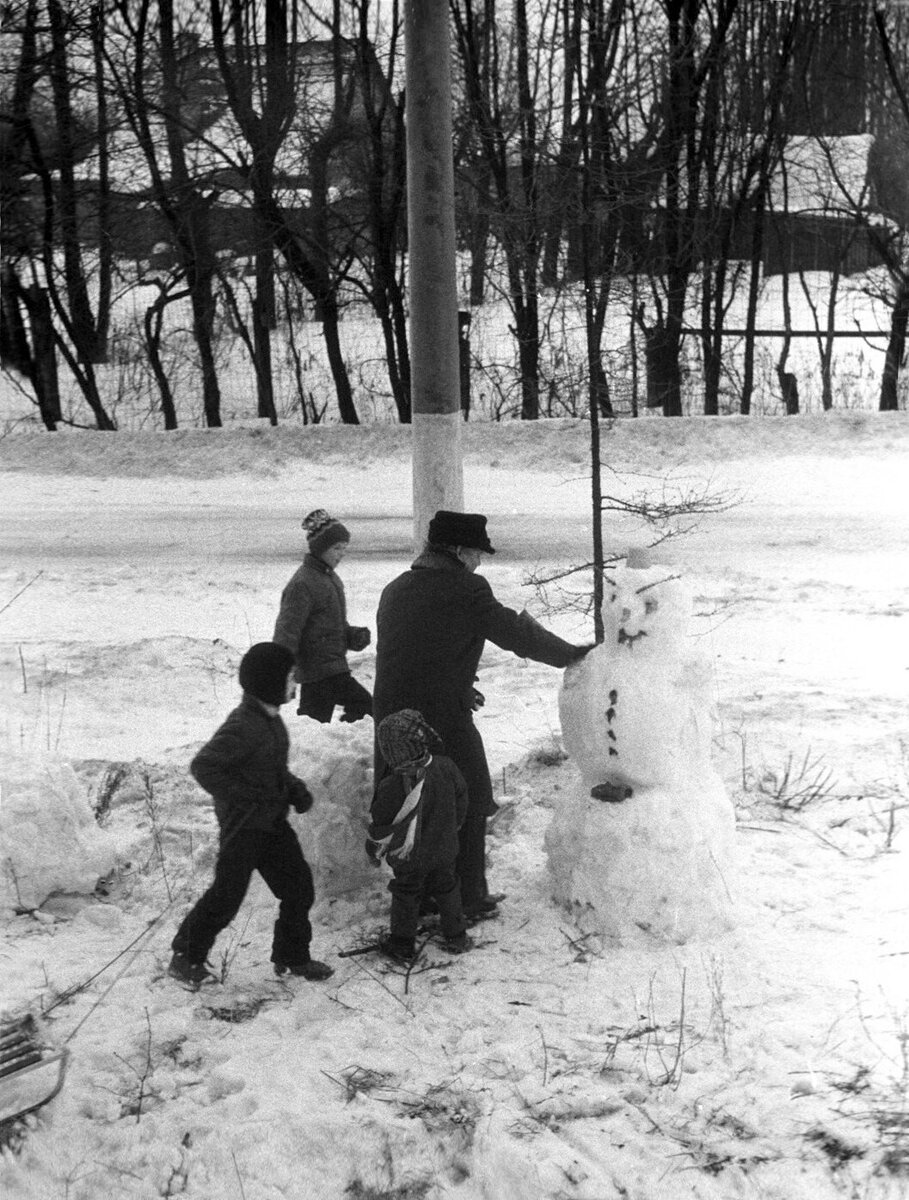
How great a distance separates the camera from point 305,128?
1889cm

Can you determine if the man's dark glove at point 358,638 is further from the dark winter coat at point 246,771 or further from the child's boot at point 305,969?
the child's boot at point 305,969

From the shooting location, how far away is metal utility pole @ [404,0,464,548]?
20.6 ft

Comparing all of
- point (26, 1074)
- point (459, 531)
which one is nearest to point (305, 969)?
point (26, 1074)

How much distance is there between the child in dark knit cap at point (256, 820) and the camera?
15.2 ft

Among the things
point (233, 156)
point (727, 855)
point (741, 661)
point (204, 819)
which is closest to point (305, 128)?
point (233, 156)

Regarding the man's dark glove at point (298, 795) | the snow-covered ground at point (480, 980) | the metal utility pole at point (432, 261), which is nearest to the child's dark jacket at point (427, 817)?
the man's dark glove at point (298, 795)

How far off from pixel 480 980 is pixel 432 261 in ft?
11.4

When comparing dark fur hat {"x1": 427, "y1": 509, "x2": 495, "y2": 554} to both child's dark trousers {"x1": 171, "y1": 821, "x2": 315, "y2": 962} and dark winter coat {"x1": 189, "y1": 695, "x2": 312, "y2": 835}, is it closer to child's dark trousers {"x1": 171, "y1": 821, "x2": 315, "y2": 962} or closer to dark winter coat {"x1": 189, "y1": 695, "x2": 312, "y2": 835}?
dark winter coat {"x1": 189, "y1": 695, "x2": 312, "y2": 835}

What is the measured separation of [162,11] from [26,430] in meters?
6.95

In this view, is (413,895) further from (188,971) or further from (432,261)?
(432,261)

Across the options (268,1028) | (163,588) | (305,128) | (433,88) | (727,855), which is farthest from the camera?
(305,128)

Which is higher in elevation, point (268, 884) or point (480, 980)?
point (268, 884)

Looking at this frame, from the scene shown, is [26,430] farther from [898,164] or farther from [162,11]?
[898,164]

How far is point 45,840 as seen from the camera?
5441mm
